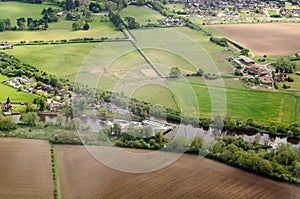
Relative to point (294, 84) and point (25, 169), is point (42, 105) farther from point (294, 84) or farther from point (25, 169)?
point (294, 84)

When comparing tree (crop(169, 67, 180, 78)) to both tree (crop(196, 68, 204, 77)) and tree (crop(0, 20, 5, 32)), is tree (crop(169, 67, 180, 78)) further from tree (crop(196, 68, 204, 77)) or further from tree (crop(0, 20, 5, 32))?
tree (crop(0, 20, 5, 32))

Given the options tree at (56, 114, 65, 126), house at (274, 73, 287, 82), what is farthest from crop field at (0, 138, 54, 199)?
house at (274, 73, 287, 82)

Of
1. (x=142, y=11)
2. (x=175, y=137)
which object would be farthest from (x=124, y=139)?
(x=142, y=11)

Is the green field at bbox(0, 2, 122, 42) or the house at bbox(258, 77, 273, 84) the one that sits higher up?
the house at bbox(258, 77, 273, 84)

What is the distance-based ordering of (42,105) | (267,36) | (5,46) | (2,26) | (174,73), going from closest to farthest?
(42,105) → (174,73) → (5,46) → (2,26) → (267,36)

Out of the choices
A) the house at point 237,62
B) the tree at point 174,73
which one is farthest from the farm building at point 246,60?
the tree at point 174,73

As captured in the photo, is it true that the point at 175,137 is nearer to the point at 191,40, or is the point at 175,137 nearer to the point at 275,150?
the point at 275,150

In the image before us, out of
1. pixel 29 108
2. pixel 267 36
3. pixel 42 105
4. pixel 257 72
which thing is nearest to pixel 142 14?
pixel 267 36
